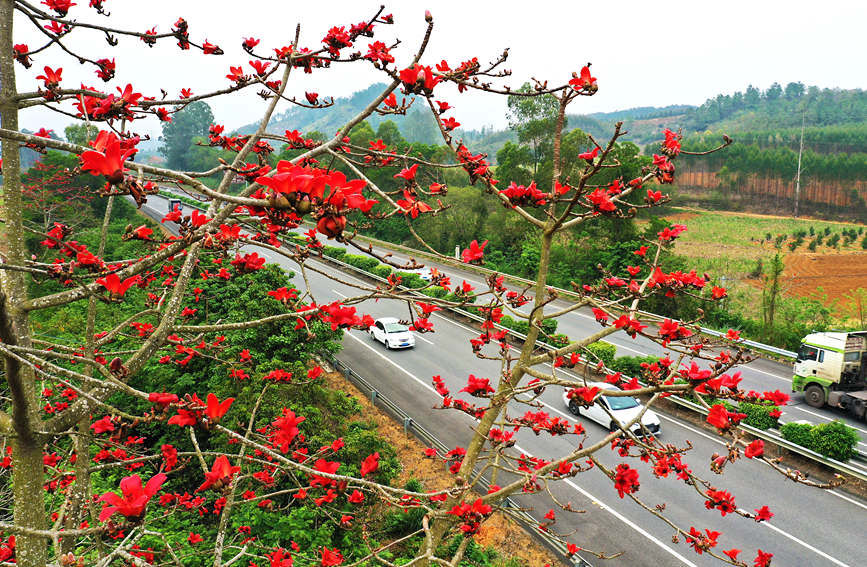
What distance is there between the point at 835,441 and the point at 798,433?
0.66 metres

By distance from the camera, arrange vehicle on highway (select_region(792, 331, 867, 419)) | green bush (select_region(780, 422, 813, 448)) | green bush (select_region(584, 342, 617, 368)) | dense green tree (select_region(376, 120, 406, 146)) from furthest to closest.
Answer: dense green tree (select_region(376, 120, 406, 146)) < green bush (select_region(584, 342, 617, 368)) < vehicle on highway (select_region(792, 331, 867, 419)) < green bush (select_region(780, 422, 813, 448))

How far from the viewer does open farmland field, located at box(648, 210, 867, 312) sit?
29406mm

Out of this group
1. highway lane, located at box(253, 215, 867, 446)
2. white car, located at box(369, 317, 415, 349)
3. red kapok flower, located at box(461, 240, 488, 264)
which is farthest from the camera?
white car, located at box(369, 317, 415, 349)

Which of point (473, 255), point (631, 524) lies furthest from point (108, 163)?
point (631, 524)

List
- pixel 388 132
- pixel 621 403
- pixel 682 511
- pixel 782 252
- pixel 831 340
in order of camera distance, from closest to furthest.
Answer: pixel 682 511 → pixel 621 403 → pixel 831 340 → pixel 782 252 → pixel 388 132

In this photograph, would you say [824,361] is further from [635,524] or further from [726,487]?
[635,524]

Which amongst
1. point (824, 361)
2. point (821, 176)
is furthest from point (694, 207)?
point (824, 361)

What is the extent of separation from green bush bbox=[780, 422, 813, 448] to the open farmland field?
17.1 metres

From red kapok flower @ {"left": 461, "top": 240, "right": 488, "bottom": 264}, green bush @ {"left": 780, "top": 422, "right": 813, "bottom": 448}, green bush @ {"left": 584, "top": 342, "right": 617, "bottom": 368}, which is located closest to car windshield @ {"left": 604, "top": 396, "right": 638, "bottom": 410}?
green bush @ {"left": 584, "top": 342, "right": 617, "bottom": 368}

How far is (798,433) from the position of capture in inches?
396

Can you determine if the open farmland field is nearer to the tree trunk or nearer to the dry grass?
the dry grass

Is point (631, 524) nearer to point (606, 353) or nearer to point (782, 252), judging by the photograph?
point (606, 353)

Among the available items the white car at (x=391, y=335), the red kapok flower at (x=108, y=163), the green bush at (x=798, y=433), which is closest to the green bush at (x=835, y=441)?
the green bush at (x=798, y=433)

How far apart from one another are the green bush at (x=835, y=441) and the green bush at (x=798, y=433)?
5.0 inches
